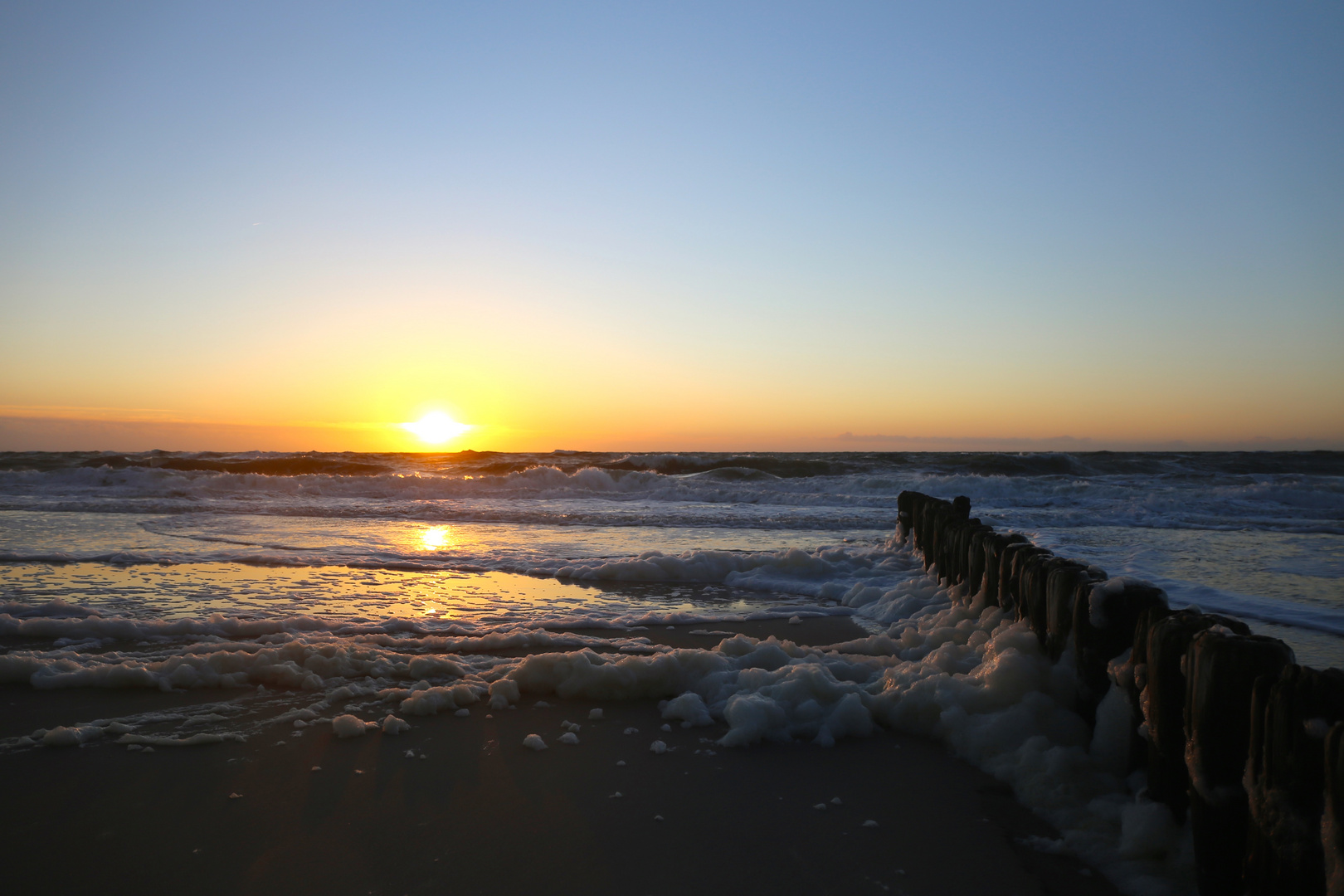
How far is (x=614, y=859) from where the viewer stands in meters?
2.40

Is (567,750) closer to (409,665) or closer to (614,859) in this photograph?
(614,859)

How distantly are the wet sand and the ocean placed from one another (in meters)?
0.19

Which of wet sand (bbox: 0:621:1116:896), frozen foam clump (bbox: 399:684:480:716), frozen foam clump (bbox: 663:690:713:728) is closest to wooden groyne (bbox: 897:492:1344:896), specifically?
wet sand (bbox: 0:621:1116:896)

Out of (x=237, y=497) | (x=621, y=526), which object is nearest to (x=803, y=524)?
(x=621, y=526)

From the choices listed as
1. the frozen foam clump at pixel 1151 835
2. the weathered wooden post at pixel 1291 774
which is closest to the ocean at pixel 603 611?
the frozen foam clump at pixel 1151 835

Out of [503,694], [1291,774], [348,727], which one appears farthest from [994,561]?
[348,727]

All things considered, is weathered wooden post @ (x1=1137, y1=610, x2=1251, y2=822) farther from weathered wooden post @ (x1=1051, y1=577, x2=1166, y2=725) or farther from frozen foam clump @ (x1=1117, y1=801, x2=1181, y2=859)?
weathered wooden post @ (x1=1051, y1=577, x2=1166, y2=725)

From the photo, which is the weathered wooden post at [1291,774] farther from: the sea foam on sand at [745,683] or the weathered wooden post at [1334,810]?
the sea foam on sand at [745,683]

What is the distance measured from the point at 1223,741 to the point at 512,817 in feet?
6.84

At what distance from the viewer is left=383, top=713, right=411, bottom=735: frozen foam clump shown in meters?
3.29

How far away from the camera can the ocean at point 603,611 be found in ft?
11.0

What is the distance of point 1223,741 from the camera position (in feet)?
6.46

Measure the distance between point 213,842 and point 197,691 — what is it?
64.3 inches

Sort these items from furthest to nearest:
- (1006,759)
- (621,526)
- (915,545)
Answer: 1. (621,526)
2. (915,545)
3. (1006,759)
